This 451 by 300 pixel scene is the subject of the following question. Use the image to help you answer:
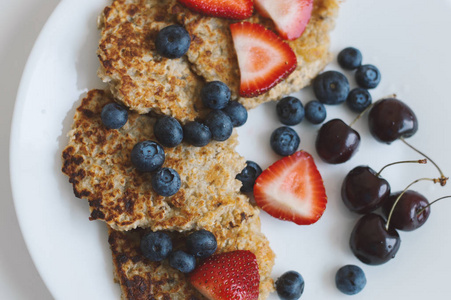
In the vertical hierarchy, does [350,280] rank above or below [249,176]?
below

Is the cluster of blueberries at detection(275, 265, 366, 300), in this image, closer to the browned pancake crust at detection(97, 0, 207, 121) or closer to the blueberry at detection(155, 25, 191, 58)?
the browned pancake crust at detection(97, 0, 207, 121)

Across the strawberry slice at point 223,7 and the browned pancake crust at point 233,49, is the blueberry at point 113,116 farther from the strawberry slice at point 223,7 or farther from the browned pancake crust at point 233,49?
the strawberry slice at point 223,7

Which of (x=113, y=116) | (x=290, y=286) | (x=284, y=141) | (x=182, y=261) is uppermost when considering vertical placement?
(x=113, y=116)

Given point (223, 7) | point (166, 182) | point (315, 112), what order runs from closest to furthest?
point (166, 182) → point (223, 7) → point (315, 112)

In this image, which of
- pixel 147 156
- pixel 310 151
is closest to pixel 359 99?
pixel 310 151

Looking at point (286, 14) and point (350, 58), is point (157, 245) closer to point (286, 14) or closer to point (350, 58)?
point (286, 14)

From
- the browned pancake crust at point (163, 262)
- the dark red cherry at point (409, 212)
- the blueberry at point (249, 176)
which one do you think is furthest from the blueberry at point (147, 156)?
the dark red cherry at point (409, 212)

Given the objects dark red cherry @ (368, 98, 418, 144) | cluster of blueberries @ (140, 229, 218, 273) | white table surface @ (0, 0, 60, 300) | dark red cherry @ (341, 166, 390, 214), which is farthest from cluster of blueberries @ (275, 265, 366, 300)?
white table surface @ (0, 0, 60, 300)
